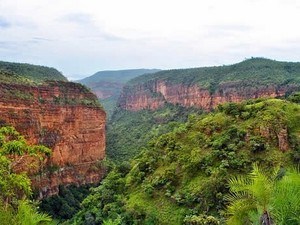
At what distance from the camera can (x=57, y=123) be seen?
216 feet

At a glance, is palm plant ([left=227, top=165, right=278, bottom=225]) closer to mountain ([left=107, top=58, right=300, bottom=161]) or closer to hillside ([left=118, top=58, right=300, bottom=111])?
mountain ([left=107, top=58, right=300, bottom=161])

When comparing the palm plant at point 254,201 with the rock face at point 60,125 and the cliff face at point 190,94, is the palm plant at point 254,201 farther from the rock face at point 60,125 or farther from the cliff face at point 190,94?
the cliff face at point 190,94

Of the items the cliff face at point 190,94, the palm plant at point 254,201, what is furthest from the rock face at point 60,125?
the palm plant at point 254,201

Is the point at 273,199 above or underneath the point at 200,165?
above

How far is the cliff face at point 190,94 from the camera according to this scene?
100 m

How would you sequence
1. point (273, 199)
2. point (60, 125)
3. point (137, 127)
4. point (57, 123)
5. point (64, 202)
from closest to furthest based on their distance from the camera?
point (273, 199), point (64, 202), point (57, 123), point (60, 125), point (137, 127)

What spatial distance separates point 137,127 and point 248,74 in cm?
3590

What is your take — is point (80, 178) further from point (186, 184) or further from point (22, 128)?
point (186, 184)

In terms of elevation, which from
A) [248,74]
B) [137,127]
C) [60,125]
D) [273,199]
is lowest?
[137,127]

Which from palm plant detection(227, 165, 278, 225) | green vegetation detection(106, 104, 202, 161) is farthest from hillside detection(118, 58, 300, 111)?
palm plant detection(227, 165, 278, 225)

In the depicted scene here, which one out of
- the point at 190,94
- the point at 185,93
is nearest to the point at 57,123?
the point at 190,94

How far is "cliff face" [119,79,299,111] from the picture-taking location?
100 m

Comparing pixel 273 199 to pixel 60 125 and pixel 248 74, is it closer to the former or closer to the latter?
pixel 60 125

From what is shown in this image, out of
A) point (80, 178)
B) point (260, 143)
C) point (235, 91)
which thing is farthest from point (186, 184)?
point (235, 91)
